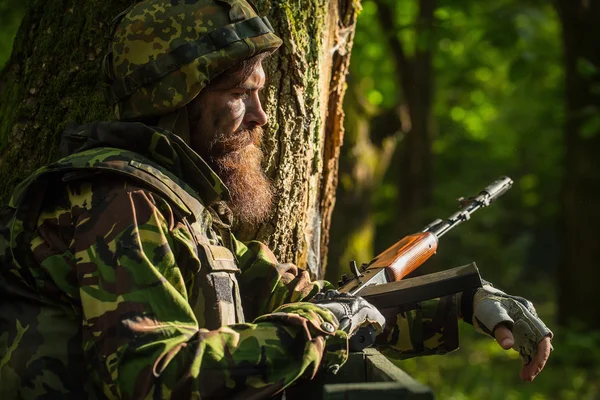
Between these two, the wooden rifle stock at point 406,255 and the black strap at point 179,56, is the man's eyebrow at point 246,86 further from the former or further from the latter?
the wooden rifle stock at point 406,255

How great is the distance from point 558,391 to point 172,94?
7.55m

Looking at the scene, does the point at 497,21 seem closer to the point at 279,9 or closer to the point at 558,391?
the point at 558,391

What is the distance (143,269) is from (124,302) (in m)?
0.10

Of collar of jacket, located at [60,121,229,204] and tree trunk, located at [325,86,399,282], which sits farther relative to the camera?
tree trunk, located at [325,86,399,282]

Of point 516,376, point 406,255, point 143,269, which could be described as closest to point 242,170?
point 143,269

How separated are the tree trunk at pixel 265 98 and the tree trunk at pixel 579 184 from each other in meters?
7.03

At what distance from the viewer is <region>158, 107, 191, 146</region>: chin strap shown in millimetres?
2900

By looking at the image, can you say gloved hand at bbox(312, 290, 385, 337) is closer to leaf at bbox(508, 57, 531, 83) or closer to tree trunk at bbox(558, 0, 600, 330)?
leaf at bbox(508, 57, 531, 83)

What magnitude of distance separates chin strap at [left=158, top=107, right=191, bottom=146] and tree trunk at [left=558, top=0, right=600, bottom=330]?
326 inches

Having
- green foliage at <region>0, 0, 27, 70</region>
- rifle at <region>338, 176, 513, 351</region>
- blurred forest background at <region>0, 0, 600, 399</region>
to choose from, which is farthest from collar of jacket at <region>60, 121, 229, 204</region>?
green foliage at <region>0, 0, 27, 70</region>

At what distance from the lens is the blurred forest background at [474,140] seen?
7648mm

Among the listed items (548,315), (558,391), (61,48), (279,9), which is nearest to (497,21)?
(558,391)

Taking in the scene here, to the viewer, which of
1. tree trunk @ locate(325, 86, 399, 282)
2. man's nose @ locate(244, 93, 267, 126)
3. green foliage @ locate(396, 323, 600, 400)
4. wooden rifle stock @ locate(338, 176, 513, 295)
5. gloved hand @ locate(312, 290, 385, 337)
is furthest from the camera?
Result: green foliage @ locate(396, 323, 600, 400)

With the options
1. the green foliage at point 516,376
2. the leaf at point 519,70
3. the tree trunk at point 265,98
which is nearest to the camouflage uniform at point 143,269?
the tree trunk at point 265,98
